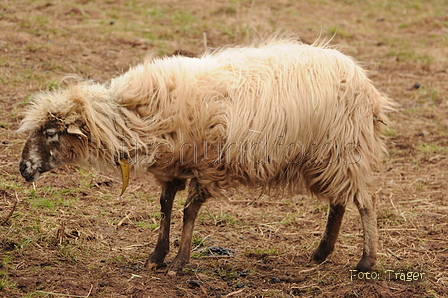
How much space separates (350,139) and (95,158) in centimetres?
184

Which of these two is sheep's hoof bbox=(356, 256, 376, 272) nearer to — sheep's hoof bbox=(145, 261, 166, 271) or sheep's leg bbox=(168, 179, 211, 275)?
sheep's leg bbox=(168, 179, 211, 275)

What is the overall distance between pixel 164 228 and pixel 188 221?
0.75 feet

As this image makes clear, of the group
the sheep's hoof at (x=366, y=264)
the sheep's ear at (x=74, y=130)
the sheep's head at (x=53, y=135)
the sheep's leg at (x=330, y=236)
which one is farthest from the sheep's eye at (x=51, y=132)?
the sheep's hoof at (x=366, y=264)

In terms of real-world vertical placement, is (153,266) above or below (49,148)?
below

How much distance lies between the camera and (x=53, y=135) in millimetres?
3875

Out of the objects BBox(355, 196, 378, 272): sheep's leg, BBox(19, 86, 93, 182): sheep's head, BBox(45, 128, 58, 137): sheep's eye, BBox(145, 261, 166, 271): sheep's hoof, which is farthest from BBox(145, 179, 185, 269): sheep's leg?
BBox(355, 196, 378, 272): sheep's leg

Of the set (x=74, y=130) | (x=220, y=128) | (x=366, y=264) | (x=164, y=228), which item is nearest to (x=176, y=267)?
(x=164, y=228)

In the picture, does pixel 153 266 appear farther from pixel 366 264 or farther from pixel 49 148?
pixel 366 264

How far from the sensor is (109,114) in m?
3.90

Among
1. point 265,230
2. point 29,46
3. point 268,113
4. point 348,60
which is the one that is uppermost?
point 348,60

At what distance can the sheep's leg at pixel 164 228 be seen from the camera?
425cm

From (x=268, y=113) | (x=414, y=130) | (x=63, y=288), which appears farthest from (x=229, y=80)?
(x=414, y=130)

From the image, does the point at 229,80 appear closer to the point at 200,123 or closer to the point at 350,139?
the point at 200,123

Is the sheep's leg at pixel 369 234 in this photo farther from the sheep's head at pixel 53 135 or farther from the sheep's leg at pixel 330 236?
the sheep's head at pixel 53 135
